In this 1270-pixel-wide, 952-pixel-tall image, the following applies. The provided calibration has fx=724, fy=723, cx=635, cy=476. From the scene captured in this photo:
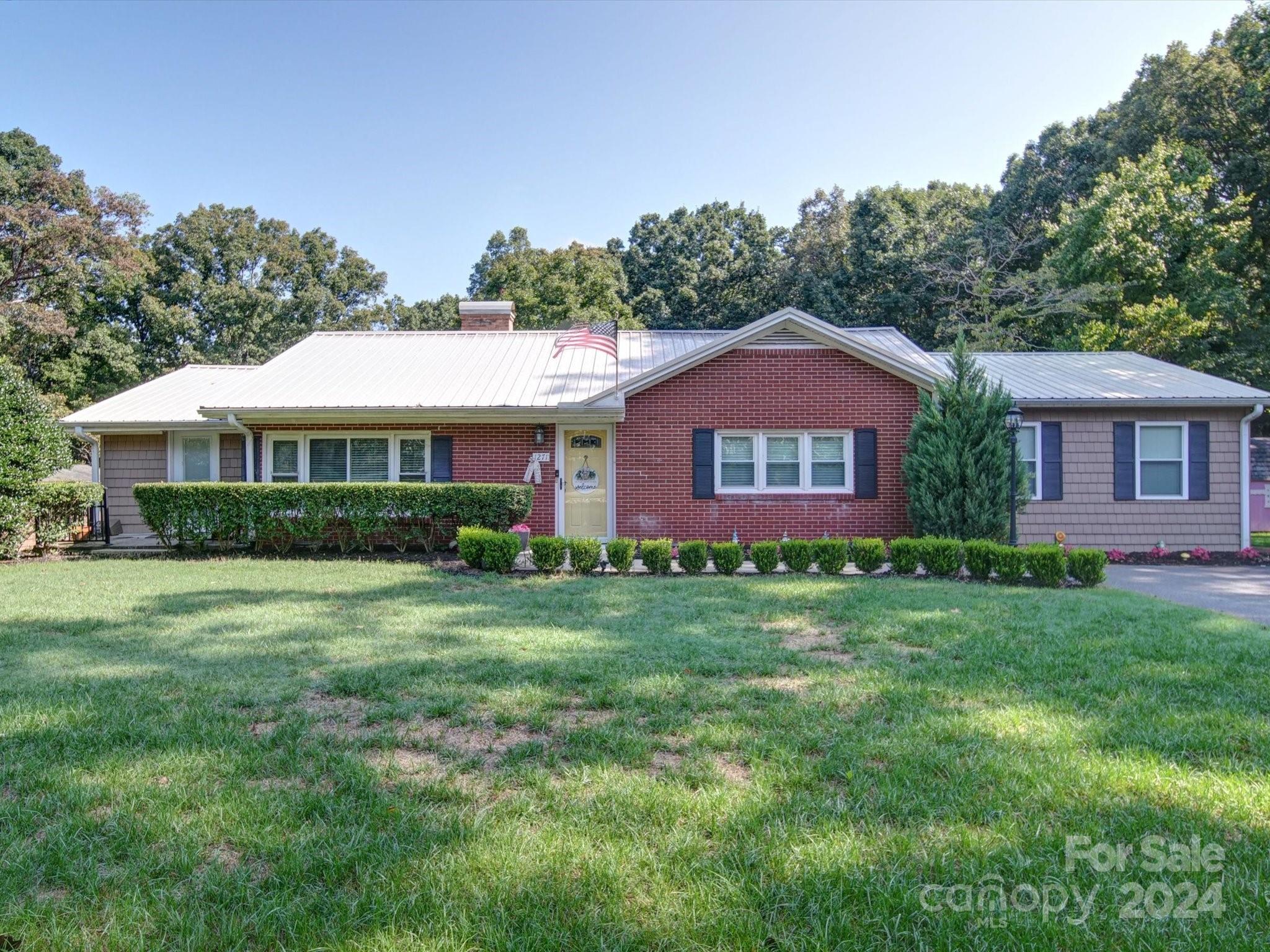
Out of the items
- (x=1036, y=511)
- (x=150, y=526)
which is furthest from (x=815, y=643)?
(x=150, y=526)

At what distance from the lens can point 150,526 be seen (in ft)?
39.2

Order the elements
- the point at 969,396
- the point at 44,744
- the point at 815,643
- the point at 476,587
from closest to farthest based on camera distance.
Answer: the point at 44,744 → the point at 815,643 → the point at 476,587 → the point at 969,396

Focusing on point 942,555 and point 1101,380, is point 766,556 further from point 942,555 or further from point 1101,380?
point 1101,380

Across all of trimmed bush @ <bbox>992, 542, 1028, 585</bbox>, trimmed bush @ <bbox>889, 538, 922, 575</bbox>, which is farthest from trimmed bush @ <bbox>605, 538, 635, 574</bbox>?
trimmed bush @ <bbox>992, 542, 1028, 585</bbox>

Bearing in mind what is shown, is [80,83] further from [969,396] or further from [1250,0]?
[1250,0]

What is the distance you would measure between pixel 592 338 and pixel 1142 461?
10.6m

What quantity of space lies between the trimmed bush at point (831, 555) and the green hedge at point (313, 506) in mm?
4681

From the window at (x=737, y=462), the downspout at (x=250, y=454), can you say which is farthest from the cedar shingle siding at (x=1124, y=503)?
the downspout at (x=250, y=454)

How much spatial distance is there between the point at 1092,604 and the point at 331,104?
55.1ft

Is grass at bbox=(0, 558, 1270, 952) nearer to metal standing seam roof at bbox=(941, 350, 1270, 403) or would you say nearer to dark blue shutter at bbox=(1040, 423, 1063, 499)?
dark blue shutter at bbox=(1040, 423, 1063, 499)

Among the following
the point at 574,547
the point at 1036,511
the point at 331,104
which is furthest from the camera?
the point at 331,104

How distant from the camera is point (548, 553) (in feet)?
32.1

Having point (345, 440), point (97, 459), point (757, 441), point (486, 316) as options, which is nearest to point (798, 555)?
point (757, 441)

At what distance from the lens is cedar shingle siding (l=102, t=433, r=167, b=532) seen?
15141 mm
